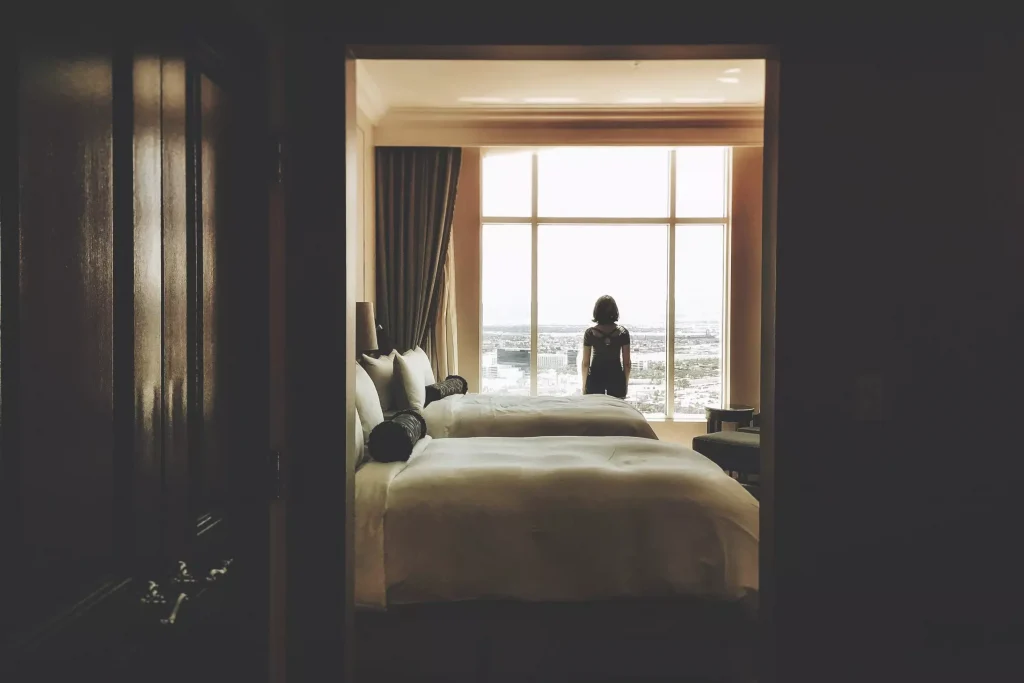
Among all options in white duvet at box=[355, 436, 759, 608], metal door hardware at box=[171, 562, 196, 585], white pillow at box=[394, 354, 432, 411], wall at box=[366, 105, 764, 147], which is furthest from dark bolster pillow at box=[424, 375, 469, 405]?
metal door hardware at box=[171, 562, 196, 585]

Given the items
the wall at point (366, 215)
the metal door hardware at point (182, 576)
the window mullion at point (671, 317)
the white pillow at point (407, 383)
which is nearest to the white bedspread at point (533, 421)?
the white pillow at point (407, 383)

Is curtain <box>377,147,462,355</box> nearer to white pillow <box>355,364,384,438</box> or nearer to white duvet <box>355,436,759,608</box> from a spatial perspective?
white pillow <box>355,364,384,438</box>

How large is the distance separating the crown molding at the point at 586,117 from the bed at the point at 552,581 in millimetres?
4339

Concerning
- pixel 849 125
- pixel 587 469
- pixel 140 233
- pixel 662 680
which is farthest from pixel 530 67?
pixel 140 233

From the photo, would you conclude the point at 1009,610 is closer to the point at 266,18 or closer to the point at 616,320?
the point at 266,18

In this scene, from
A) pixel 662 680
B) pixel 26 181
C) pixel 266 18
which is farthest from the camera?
pixel 662 680

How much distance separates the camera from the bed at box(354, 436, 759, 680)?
8.05 feet

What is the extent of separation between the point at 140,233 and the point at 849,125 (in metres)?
1.49

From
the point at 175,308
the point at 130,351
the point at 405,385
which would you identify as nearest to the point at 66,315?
the point at 130,351

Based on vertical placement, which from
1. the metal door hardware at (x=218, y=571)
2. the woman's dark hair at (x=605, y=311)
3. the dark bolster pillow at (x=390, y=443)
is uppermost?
the woman's dark hair at (x=605, y=311)

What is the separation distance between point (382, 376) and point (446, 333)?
248 centimetres

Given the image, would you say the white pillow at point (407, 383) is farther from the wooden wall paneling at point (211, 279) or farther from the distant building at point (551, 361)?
the wooden wall paneling at point (211, 279)

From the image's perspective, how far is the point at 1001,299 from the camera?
1551 mm

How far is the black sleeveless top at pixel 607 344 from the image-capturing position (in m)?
6.25
